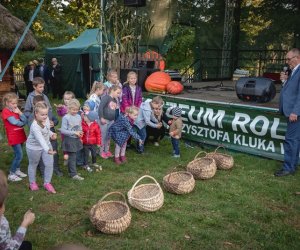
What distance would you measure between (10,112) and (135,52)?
5376 mm

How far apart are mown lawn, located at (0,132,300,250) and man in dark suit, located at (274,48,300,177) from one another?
351 mm

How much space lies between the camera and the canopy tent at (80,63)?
1412 centimetres

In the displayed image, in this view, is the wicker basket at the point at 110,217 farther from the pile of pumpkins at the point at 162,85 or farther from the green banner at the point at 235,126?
the pile of pumpkins at the point at 162,85

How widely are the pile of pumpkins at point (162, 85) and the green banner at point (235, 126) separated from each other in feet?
1.40

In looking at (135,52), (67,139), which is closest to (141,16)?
(135,52)

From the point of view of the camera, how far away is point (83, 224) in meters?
3.96

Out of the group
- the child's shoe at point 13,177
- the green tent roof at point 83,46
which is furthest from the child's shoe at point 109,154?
the green tent roof at point 83,46

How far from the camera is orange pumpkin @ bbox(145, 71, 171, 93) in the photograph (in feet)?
28.1

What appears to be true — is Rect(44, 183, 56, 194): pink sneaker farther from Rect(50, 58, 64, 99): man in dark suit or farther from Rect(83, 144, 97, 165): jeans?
Rect(50, 58, 64, 99): man in dark suit

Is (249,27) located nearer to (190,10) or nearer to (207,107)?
(190,10)

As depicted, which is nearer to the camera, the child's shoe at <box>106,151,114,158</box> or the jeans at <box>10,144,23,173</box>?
the jeans at <box>10,144,23,173</box>

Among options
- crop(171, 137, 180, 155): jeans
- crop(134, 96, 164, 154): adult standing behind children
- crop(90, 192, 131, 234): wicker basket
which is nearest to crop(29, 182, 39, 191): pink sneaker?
→ crop(90, 192, 131, 234): wicker basket

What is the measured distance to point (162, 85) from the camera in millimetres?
8570

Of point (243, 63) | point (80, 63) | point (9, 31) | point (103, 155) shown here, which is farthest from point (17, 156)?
point (243, 63)
